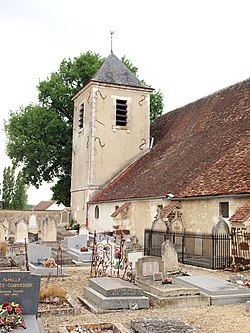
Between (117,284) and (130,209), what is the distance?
1208 cm

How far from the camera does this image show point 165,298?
8.33 meters

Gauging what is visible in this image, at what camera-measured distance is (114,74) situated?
1117 inches

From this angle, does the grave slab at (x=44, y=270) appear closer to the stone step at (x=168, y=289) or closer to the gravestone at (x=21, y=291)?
the stone step at (x=168, y=289)

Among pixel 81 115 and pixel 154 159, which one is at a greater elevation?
pixel 81 115

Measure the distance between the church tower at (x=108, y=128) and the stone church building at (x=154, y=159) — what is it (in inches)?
2.5

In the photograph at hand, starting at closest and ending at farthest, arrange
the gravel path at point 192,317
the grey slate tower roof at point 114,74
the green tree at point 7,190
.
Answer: the gravel path at point 192,317 → the grey slate tower roof at point 114,74 → the green tree at point 7,190

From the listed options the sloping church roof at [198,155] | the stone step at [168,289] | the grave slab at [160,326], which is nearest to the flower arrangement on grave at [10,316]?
the grave slab at [160,326]

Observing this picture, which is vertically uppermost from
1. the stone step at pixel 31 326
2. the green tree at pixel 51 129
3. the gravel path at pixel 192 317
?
the green tree at pixel 51 129

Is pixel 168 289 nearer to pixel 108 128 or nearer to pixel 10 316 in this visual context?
pixel 10 316

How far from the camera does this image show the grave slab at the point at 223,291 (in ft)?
28.1

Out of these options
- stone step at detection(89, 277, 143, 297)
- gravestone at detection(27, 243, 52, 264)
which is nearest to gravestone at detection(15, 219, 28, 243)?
gravestone at detection(27, 243, 52, 264)

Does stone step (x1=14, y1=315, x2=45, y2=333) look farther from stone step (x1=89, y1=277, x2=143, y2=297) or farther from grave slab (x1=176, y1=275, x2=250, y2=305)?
grave slab (x1=176, y1=275, x2=250, y2=305)

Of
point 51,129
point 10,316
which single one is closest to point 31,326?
point 10,316

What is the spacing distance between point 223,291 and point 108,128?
63.4ft
